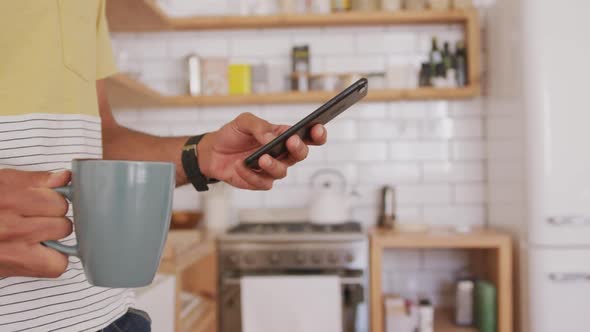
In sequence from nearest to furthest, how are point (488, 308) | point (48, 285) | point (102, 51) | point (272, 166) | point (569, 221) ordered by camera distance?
point (48, 285), point (272, 166), point (102, 51), point (569, 221), point (488, 308)

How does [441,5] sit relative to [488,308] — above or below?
above

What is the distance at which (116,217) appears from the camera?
0.37 metres

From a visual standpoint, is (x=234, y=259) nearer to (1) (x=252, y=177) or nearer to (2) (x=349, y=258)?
(2) (x=349, y=258)

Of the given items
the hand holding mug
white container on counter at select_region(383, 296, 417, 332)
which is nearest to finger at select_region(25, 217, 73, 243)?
the hand holding mug

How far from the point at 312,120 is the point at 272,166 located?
0.23ft

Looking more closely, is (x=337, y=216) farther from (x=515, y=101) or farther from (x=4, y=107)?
(x=4, y=107)

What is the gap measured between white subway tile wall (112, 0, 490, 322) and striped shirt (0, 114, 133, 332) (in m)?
2.14

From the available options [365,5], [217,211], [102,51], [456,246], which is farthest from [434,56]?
[102,51]

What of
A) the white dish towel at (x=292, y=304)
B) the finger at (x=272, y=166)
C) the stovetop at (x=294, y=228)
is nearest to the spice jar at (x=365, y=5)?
the stovetop at (x=294, y=228)

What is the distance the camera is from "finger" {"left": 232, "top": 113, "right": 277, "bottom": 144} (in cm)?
68

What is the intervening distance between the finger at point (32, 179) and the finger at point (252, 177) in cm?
31

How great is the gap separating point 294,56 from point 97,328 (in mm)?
2221

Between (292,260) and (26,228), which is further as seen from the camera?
(292,260)

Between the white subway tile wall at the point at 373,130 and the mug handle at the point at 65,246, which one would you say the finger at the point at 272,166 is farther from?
the white subway tile wall at the point at 373,130
